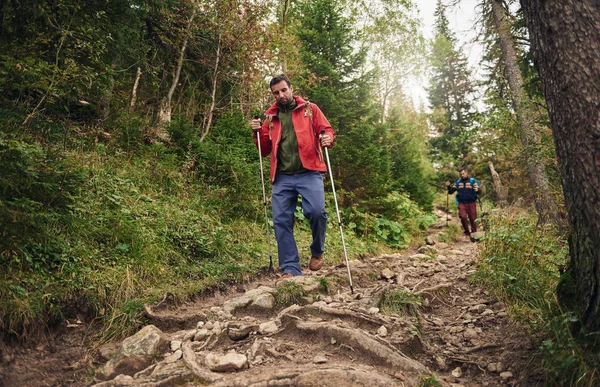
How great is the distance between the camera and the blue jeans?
530cm

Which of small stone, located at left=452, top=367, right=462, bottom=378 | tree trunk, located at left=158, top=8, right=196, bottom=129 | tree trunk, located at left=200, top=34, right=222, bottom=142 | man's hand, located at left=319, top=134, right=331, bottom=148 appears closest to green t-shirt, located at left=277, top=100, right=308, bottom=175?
man's hand, located at left=319, top=134, right=331, bottom=148

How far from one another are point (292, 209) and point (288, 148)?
0.85 metres

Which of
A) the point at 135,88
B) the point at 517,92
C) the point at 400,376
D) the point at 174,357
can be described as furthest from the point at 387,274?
the point at 135,88

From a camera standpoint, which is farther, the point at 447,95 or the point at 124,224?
the point at 447,95

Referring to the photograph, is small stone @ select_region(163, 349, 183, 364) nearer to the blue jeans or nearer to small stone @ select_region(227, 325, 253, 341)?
small stone @ select_region(227, 325, 253, 341)

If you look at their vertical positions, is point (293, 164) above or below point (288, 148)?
below

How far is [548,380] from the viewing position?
2.43m

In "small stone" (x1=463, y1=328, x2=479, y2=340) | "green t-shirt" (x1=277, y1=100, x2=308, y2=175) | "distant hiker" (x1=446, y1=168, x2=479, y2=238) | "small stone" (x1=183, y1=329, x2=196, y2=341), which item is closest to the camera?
"small stone" (x1=183, y1=329, x2=196, y2=341)

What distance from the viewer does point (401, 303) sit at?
168 inches

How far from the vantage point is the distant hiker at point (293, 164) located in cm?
528

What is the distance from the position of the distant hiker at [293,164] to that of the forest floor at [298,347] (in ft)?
3.00

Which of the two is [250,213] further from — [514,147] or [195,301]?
[514,147]

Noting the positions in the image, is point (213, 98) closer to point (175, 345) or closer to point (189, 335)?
point (189, 335)

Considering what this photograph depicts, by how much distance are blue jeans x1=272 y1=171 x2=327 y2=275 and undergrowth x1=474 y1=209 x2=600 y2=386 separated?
7.82 feet
